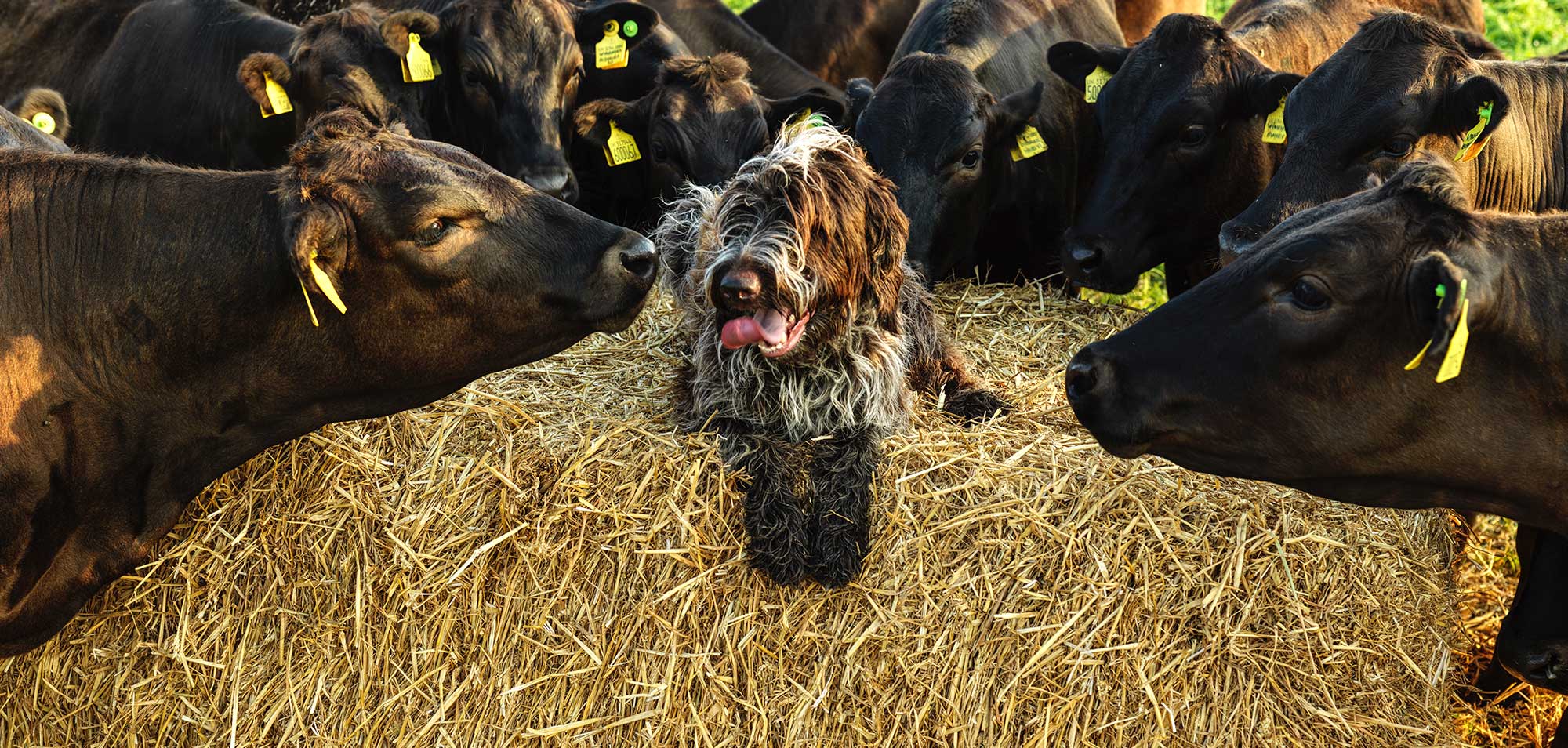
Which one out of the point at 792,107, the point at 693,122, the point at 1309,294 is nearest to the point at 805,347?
the point at 1309,294

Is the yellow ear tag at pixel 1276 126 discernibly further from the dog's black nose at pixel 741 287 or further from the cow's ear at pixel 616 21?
the cow's ear at pixel 616 21

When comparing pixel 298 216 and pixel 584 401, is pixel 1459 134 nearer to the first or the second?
pixel 584 401

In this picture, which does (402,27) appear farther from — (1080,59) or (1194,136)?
(1194,136)

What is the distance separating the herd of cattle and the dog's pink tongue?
0.01 meters

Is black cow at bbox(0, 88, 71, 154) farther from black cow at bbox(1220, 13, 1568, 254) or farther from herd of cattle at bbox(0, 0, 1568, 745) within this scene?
black cow at bbox(1220, 13, 1568, 254)

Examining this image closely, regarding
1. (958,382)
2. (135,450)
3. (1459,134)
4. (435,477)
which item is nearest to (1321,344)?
(958,382)

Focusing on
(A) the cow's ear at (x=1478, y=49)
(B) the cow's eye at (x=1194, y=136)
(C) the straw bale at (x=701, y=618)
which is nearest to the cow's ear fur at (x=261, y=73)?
(C) the straw bale at (x=701, y=618)

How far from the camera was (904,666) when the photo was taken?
3936 mm

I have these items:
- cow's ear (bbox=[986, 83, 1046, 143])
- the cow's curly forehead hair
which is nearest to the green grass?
cow's ear (bbox=[986, 83, 1046, 143])

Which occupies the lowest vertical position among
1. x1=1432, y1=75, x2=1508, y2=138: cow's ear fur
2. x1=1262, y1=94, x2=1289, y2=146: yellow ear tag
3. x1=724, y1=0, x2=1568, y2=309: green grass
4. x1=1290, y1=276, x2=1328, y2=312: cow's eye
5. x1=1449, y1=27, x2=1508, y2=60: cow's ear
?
x1=724, y1=0, x2=1568, y2=309: green grass

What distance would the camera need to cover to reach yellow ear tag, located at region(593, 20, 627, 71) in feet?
23.3

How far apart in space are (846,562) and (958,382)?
48.2 inches

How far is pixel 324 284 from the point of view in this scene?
3295 mm

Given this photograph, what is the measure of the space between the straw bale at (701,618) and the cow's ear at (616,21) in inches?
137
